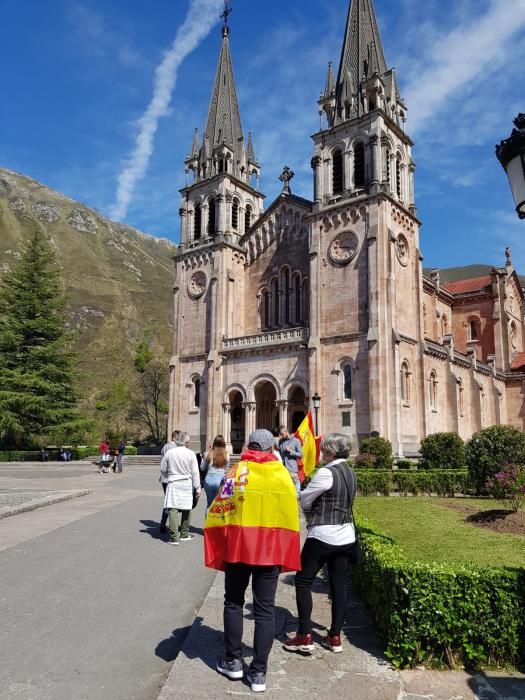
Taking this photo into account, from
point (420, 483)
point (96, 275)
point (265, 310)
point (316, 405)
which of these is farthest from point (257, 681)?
point (96, 275)

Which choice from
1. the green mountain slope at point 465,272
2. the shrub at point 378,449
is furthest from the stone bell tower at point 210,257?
the green mountain slope at point 465,272

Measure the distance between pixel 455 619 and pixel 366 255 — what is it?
28.9 m

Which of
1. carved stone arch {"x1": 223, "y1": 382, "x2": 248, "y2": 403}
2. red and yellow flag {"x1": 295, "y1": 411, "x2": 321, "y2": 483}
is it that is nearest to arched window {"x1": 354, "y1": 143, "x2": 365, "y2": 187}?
carved stone arch {"x1": 223, "y1": 382, "x2": 248, "y2": 403}

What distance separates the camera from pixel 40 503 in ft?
48.6

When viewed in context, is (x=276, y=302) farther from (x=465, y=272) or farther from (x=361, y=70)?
(x=465, y=272)

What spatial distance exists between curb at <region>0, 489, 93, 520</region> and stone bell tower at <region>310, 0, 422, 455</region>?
17.3 meters

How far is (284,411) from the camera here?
34062mm

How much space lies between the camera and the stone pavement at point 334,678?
4.43m

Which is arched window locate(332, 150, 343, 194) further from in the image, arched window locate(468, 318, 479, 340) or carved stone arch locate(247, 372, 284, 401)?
arched window locate(468, 318, 479, 340)

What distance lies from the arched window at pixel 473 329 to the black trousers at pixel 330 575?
44.7 metres

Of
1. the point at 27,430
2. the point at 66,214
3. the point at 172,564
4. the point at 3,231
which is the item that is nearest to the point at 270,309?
the point at 27,430

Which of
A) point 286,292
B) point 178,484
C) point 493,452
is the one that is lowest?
point 178,484

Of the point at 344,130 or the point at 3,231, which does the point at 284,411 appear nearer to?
the point at 344,130

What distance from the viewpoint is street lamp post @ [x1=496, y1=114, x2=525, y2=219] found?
16.9ft
